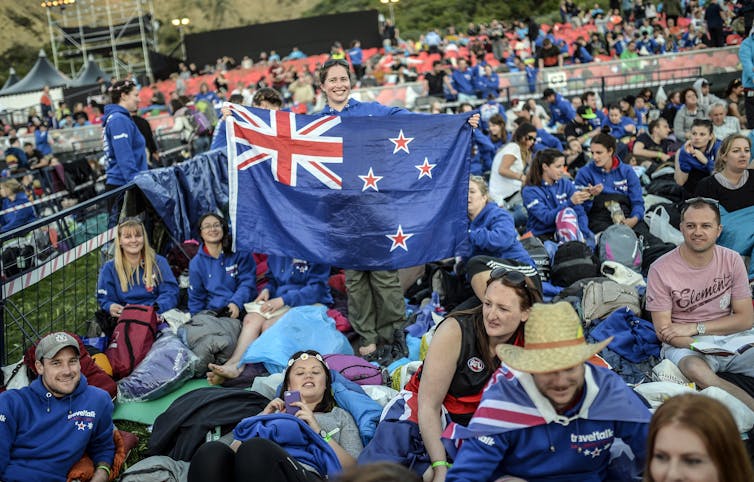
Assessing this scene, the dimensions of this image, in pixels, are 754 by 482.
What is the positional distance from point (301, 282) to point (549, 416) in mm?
3895

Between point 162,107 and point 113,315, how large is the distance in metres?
22.5

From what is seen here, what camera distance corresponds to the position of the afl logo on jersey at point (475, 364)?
357cm

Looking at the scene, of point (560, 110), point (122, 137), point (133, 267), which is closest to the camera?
point (133, 267)

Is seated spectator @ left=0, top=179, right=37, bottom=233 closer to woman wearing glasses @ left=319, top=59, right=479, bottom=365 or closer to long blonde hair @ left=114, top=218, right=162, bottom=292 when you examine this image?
long blonde hair @ left=114, top=218, right=162, bottom=292

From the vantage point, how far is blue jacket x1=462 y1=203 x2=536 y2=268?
5.76 meters

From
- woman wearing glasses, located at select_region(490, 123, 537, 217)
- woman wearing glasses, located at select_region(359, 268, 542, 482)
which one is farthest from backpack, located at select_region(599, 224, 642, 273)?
woman wearing glasses, located at select_region(359, 268, 542, 482)

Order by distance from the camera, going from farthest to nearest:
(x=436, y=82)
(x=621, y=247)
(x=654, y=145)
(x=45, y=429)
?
(x=436, y=82) → (x=654, y=145) → (x=621, y=247) → (x=45, y=429)

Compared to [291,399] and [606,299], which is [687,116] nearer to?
[606,299]

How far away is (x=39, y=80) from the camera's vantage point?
32344 mm

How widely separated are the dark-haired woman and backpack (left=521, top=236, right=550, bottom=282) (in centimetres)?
376

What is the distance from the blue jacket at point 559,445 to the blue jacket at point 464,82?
16.0 metres

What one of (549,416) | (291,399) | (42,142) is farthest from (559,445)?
(42,142)

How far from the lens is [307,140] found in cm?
616

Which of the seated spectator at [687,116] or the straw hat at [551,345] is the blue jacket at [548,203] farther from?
the seated spectator at [687,116]
